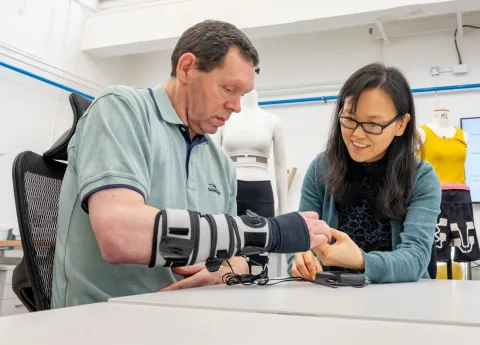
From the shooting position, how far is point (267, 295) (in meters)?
0.85

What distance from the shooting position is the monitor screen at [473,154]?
391 cm

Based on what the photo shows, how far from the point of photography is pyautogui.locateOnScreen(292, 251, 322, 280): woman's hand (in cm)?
124

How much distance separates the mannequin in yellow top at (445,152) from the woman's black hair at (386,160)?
1.73 meters

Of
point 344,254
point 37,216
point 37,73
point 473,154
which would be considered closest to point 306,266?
point 344,254

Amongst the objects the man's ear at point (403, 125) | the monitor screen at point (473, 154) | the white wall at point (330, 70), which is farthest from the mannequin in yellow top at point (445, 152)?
the man's ear at point (403, 125)

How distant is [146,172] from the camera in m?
1.01

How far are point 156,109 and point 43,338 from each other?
773 mm

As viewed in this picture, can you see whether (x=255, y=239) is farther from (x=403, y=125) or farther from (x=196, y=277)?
(x=403, y=125)

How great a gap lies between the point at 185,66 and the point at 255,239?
55 centimetres

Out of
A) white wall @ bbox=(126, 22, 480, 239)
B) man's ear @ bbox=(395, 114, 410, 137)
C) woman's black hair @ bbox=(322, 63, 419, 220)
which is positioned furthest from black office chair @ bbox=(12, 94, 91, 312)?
white wall @ bbox=(126, 22, 480, 239)

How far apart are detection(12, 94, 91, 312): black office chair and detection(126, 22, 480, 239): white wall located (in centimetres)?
323

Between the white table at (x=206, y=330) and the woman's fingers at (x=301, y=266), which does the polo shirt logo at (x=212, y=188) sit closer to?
the woman's fingers at (x=301, y=266)

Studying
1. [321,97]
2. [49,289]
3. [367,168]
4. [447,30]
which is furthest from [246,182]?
[447,30]

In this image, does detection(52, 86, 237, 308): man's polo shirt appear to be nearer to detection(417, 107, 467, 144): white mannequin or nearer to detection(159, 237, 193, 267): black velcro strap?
detection(159, 237, 193, 267): black velcro strap
